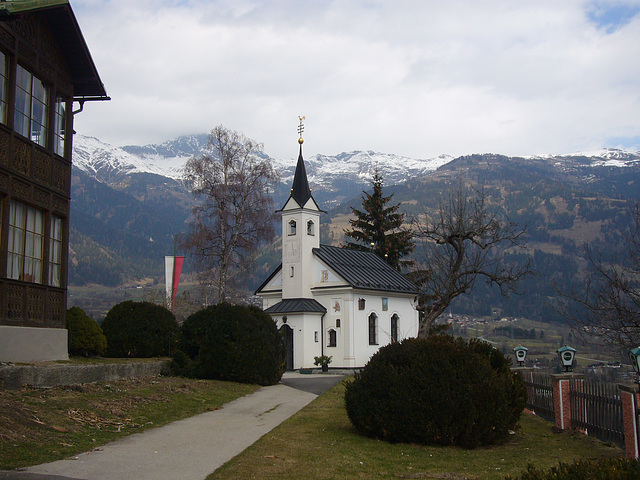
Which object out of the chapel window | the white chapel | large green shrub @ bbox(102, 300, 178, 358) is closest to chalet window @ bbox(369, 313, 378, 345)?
the white chapel

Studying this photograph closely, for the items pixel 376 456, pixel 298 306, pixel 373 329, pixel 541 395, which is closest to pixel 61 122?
pixel 376 456

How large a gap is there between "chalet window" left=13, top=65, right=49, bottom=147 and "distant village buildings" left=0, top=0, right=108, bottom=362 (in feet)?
0.09

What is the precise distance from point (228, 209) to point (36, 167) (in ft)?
78.3

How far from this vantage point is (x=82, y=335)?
65.4 feet

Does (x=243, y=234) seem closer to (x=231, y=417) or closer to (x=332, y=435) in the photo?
(x=231, y=417)

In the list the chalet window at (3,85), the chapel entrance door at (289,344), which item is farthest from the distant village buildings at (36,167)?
the chapel entrance door at (289,344)

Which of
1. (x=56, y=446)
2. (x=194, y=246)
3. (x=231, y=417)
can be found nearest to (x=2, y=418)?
(x=56, y=446)

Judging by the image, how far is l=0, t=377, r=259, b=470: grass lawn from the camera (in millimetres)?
10422

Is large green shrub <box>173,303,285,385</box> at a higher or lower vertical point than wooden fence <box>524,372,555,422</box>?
higher

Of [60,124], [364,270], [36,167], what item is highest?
[60,124]

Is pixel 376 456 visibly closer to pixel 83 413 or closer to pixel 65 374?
pixel 83 413

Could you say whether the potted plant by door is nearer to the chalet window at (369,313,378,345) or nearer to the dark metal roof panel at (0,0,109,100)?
the chalet window at (369,313,378,345)

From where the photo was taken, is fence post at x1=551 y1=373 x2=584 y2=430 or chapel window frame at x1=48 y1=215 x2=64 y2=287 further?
chapel window frame at x1=48 y1=215 x2=64 y2=287

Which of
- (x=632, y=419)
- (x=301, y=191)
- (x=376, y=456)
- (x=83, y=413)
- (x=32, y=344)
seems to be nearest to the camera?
(x=632, y=419)
